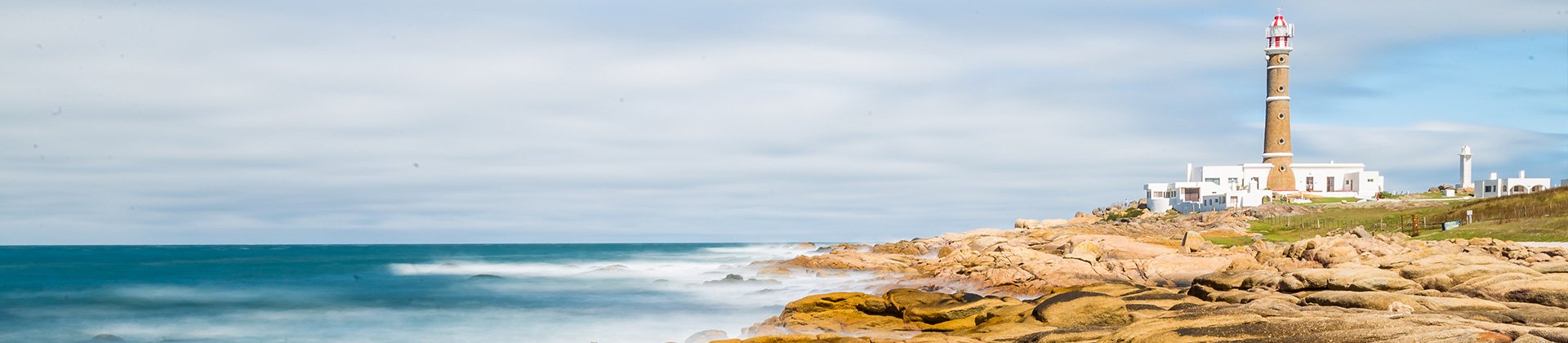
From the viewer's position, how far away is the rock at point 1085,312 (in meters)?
17.0

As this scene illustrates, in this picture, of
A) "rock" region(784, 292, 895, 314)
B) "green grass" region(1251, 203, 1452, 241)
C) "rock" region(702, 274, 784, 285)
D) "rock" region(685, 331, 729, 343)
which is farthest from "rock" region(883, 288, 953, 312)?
"green grass" region(1251, 203, 1452, 241)

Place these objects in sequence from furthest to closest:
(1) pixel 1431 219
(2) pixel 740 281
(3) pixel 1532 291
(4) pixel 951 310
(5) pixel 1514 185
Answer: (5) pixel 1514 185 < (1) pixel 1431 219 < (2) pixel 740 281 < (4) pixel 951 310 < (3) pixel 1532 291

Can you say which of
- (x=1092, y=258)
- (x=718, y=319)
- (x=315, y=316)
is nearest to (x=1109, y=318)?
(x=718, y=319)

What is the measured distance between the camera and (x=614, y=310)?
115 ft

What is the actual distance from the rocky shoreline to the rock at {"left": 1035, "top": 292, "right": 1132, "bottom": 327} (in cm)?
2

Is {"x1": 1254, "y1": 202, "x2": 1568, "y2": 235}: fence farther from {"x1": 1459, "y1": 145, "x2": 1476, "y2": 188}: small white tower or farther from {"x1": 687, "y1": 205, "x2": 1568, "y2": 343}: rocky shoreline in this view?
{"x1": 1459, "y1": 145, "x2": 1476, "y2": 188}: small white tower

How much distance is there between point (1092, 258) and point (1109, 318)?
54.5 feet

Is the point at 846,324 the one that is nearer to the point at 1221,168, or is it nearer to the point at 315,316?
the point at 315,316

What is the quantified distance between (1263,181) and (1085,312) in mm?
75968

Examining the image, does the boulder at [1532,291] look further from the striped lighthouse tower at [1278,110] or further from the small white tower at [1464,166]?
the small white tower at [1464,166]

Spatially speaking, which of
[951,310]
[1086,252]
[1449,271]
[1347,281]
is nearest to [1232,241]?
[1086,252]

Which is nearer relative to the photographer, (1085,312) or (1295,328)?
(1295,328)

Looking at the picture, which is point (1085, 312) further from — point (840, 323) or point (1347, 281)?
point (1347, 281)

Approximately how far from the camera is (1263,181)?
86.5 m
